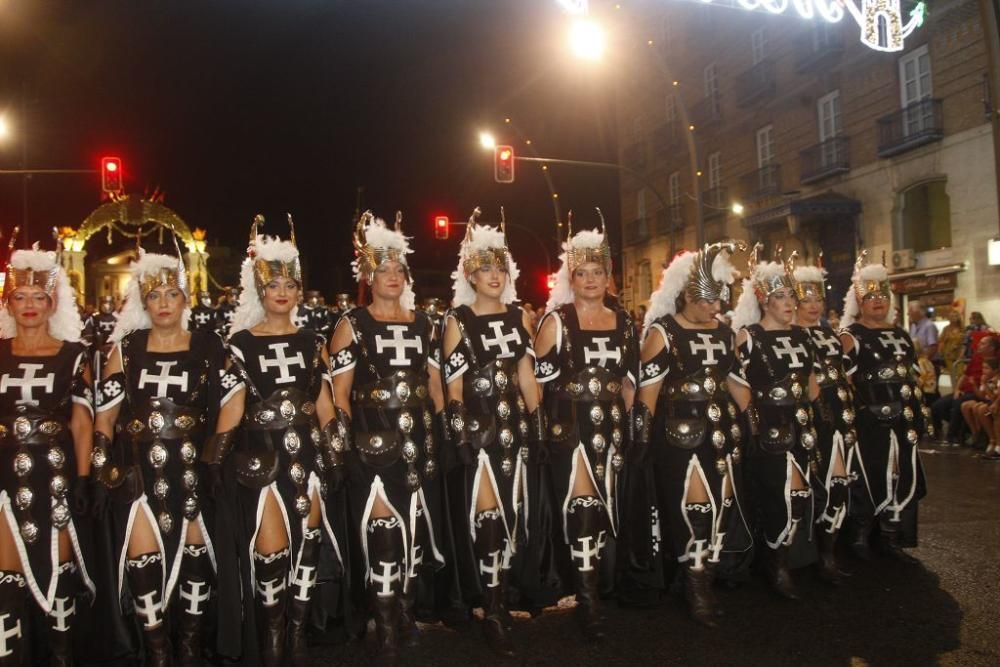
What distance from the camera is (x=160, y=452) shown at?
4.11 metres

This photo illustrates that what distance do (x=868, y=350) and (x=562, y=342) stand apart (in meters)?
2.79

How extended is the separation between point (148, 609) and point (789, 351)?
4419mm

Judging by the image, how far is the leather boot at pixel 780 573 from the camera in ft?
17.0

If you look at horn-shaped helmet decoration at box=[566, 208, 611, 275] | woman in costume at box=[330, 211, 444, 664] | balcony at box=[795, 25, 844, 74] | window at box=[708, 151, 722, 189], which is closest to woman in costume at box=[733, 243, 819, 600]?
horn-shaped helmet decoration at box=[566, 208, 611, 275]

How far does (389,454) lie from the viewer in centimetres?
444

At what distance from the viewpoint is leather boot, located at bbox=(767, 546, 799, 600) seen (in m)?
5.18

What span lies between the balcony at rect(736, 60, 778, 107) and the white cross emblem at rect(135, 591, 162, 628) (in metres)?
23.9

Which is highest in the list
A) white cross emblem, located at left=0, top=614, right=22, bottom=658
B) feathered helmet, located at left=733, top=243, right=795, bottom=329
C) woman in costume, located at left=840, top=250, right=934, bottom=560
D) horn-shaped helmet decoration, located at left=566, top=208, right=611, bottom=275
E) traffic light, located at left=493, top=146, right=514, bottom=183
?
traffic light, located at left=493, top=146, right=514, bottom=183

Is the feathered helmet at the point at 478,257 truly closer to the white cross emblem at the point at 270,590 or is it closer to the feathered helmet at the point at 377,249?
the feathered helmet at the point at 377,249

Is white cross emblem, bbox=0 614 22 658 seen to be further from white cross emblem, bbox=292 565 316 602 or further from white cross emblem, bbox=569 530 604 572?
white cross emblem, bbox=569 530 604 572

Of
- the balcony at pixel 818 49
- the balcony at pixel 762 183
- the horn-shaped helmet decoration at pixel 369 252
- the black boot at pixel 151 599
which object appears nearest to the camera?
the black boot at pixel 151 599

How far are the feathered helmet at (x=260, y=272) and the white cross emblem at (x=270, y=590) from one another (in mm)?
1459

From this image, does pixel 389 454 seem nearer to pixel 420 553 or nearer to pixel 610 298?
pixel 420 553

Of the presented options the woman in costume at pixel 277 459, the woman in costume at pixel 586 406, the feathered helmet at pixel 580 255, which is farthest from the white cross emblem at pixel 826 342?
the woman in costume at pixel 277 459
